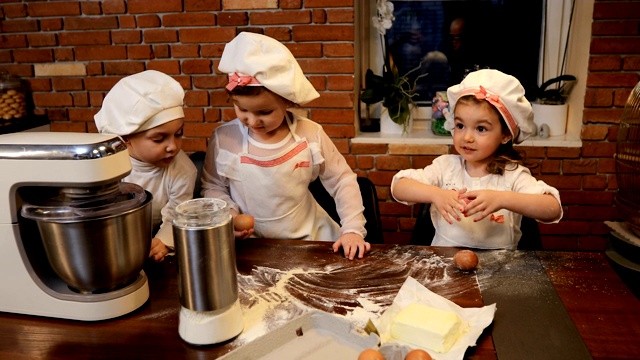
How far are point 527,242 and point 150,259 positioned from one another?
1065 millimetres

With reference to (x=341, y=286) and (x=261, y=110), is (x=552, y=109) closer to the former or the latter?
(x=261, y=110)

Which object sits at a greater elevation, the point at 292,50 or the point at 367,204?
the point at 292,50

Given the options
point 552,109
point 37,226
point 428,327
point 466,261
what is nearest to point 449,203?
point 466,261

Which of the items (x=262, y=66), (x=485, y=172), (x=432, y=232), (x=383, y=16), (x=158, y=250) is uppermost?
(x=383, y=16)

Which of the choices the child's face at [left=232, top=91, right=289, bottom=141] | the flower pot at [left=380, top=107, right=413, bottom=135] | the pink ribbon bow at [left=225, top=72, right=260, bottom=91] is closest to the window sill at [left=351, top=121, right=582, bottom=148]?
the flower pot at [left=380, top=107, right=413, bottom=135]

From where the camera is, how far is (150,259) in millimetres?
1288

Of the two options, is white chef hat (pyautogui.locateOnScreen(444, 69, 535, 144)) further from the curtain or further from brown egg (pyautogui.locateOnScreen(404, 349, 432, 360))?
the curtain

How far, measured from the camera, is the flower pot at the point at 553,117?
8.01 feet

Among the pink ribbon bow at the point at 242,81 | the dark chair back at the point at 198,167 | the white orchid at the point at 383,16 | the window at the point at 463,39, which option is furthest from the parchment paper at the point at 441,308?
the white orchid at the point at 383,16

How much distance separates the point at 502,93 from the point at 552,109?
3.69 feet

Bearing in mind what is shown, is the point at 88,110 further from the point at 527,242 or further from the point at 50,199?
the point at 527,242

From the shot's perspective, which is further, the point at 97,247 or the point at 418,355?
the point at 97,247

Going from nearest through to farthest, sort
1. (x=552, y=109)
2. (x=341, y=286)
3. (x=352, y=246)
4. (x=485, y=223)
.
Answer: (x=341, y=286)
(x=352, y=246)
(x=485, y=223)
(x=552, y=109)

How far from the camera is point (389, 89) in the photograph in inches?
97.8
